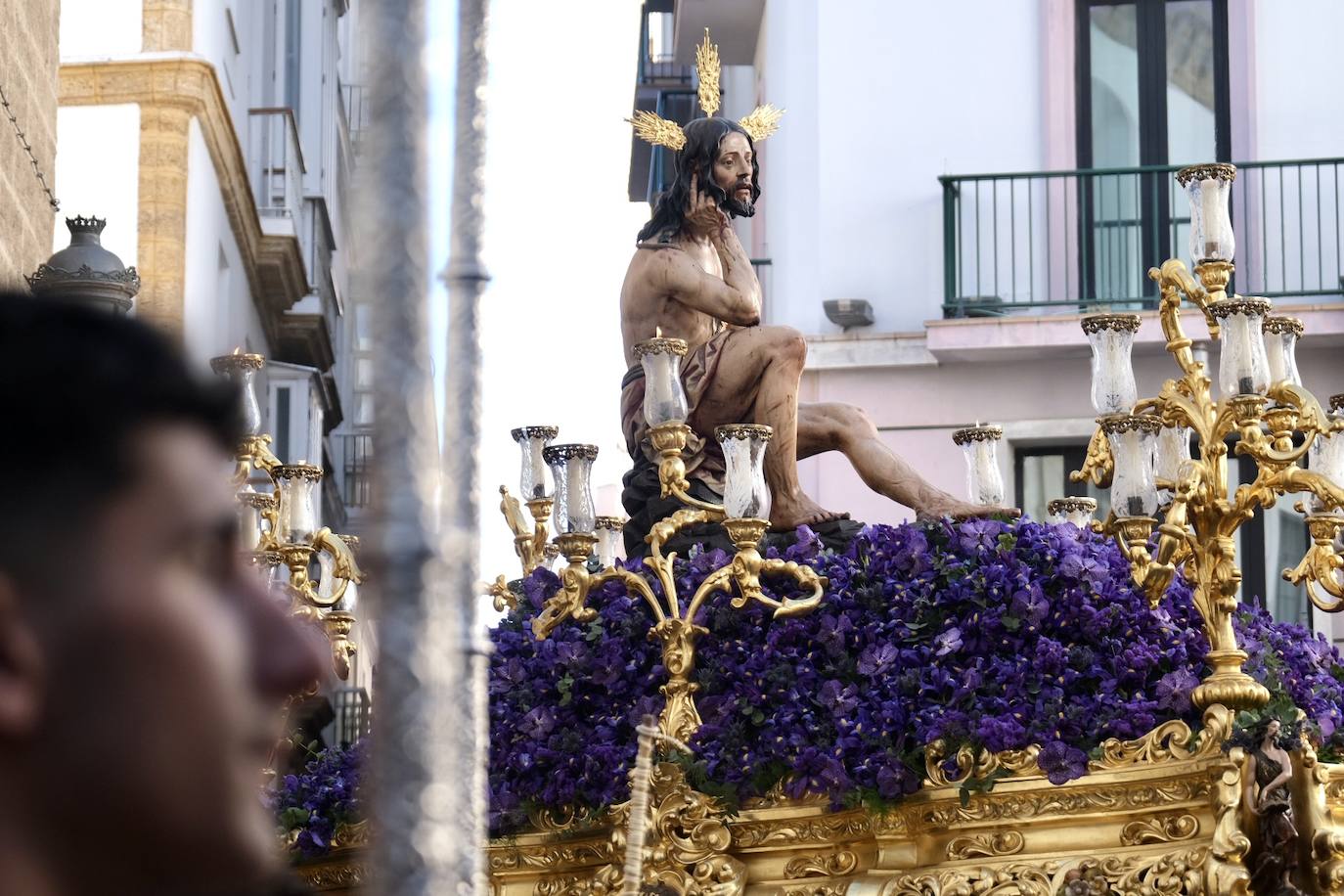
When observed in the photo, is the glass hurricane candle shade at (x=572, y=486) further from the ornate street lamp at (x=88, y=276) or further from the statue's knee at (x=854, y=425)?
the ornate street lamp at (x=88, y=276)

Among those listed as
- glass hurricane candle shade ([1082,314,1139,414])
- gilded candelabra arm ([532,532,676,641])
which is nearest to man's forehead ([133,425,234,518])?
gilded candelabra arm ([532,532,676,641])

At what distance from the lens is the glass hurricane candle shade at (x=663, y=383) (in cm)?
805

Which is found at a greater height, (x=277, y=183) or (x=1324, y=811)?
(x=277, y=183)

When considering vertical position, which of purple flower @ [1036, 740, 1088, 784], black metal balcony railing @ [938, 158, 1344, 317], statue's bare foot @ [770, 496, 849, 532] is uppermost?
black metal balcony railing @ [938, 158, 1344, 317]

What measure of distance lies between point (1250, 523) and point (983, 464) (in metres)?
8.42

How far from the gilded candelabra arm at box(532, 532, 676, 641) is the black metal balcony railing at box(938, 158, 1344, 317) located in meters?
9.36

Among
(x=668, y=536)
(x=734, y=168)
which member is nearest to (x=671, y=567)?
(x=668, y=536)

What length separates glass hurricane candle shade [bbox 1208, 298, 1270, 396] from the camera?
7.77m

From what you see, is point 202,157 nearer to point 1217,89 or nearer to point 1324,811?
A: point 1217,89

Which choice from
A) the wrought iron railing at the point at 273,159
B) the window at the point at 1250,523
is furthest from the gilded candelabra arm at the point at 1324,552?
the wrought iron railing at the point at 273,159

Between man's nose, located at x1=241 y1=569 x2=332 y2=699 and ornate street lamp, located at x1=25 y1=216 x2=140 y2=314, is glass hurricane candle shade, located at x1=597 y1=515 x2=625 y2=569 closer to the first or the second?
ornate street lamp, located at x1=25 y1=216 x2=140 y2=314

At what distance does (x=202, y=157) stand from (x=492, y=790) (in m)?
9.47

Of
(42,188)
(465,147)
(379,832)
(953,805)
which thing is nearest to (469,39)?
(465,147)

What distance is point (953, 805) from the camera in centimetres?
747
